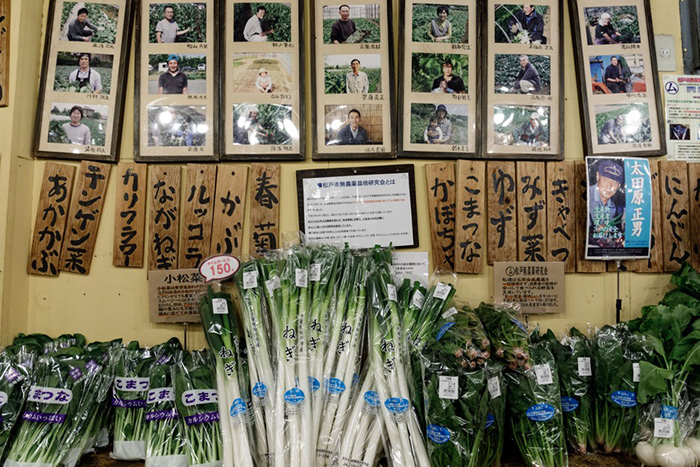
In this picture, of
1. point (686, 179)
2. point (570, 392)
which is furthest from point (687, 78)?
point (570, 392)

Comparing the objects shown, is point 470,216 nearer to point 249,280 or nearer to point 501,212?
point 501,212

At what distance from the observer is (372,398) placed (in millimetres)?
1976

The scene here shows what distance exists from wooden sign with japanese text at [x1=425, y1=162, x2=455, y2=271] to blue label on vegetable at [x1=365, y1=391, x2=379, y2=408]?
799 mm

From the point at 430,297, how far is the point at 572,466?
900 millimetres

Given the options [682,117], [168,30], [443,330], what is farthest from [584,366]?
[168,30]

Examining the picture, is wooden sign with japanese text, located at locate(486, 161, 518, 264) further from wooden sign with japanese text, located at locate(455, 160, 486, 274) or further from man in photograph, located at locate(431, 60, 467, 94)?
man in photograph, located at locate(431, 60, 467, 94)

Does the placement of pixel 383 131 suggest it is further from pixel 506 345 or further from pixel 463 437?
pixel 463 437

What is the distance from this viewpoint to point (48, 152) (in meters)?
2.53

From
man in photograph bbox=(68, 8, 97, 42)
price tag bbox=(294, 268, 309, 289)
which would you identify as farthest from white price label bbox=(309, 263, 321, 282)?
man in photograph bbox=(68, 8, 97, 42)

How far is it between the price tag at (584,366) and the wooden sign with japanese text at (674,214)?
832 millimetres

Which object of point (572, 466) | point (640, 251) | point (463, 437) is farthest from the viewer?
point (640, 251)

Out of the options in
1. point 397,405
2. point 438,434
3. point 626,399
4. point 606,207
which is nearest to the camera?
point 438,434

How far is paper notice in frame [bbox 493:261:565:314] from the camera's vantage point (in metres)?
2.48

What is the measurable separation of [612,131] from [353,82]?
4.64 ft
